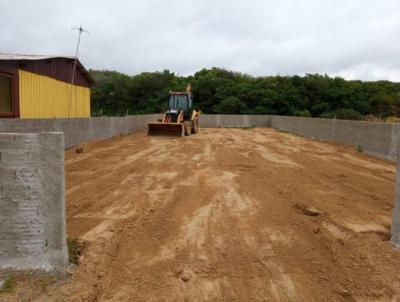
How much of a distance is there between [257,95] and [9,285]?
174ft

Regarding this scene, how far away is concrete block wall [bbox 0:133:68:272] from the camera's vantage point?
14.6 feet

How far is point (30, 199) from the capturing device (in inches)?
176

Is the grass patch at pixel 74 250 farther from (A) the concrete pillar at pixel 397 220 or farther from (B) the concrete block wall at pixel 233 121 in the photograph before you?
(B) the concrete block wall at pixel 233 121

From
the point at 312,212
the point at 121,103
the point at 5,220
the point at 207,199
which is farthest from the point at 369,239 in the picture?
the point at 121,103

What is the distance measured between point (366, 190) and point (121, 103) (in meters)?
53.8

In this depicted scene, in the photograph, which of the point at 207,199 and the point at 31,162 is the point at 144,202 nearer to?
the point at 207,199

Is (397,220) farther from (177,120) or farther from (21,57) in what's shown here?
(177,120)

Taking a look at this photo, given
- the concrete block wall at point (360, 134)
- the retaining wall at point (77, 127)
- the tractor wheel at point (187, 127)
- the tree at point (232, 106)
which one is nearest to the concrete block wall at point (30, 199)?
the concrete block wall at point (360, 134)

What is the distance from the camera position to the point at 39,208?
447 centimetres

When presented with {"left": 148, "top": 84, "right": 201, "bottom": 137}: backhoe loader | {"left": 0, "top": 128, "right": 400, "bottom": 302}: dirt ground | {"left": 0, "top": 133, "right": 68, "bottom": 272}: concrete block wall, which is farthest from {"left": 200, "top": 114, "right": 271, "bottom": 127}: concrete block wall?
{"left": 0, "top": 133, "right": 68, "bottom": 272}: concrete block wall

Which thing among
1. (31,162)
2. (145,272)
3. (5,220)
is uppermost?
(31,162)

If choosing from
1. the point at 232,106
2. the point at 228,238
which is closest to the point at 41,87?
the point at 228,238

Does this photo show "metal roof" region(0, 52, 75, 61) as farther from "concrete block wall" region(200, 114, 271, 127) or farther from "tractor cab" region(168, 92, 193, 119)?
"concrete block wall" region(200, 114, 271, 127)

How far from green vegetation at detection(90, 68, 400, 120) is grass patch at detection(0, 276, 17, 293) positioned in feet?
158
